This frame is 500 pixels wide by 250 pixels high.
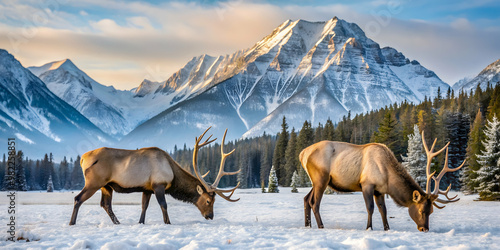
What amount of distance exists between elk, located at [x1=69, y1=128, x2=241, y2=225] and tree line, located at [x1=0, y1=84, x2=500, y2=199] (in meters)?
15.3

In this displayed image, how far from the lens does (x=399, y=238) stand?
30.6ft

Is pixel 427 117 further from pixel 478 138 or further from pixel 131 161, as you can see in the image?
pixel 131 161

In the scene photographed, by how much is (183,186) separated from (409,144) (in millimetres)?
33741

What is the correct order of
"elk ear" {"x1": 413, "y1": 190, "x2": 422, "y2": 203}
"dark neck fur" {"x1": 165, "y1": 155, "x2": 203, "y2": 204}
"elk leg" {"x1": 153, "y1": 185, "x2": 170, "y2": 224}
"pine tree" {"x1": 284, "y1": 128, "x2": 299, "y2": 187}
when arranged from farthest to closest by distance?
"pine tree" {"x1": 284, "y1": 128, "x2": 299, "y2": 187} → "dark neck fur" {"x1": 165, "y1": 155, "x2": 203, "y2": 204} → "elk leg" {"x1": 153, "y1": 185, "x2": 170, "y2": 224} → "elk ear" {"x1": 413, "y1": 190, "x2": 422, "y2": 203}

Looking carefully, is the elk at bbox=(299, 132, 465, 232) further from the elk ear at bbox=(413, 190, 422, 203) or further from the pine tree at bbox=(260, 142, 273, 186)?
the pine tree at bbox=(260, 142, 273, 186)

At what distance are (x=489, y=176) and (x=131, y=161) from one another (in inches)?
1098

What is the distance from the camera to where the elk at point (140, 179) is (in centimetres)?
1284

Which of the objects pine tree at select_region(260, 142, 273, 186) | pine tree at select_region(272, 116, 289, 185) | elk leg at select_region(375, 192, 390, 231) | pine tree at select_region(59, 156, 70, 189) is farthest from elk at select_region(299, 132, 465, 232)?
pine tree at select_region(59, 156, 70, 189)

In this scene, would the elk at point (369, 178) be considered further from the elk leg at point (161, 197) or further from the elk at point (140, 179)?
the elk leg at point (161, 197)

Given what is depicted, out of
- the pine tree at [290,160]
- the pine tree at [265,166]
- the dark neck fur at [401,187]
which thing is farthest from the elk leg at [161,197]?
the pine tree at [265,166]

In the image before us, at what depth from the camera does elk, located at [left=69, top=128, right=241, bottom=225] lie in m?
12.8

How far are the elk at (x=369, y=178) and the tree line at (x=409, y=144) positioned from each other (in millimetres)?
16821

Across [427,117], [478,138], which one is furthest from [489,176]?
[427,117]

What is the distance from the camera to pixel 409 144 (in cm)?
4300
